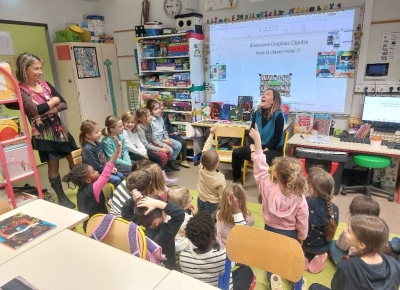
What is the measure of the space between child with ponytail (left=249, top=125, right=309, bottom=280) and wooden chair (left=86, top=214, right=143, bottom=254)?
0.91 m

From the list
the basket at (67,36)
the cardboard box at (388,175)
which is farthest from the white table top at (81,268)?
the basket at (67,36)

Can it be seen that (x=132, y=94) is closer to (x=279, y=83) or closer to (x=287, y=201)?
(x=279, y=83)

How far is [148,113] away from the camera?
11.7 feet

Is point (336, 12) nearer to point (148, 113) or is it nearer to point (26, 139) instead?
point (148, 113)

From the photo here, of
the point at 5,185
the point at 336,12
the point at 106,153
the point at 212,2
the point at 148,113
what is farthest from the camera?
the point at 212,2

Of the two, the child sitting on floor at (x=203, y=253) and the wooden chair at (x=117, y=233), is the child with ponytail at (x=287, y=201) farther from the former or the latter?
the wooden chair at (x=117, y=233)

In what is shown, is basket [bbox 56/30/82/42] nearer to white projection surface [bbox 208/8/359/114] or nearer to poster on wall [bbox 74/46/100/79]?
poster on wall [bbox 74/46/100/79]

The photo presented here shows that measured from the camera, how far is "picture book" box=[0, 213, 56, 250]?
1339mm

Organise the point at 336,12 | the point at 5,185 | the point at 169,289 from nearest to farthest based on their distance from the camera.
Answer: the point at 169,289 < the point at 5,185 < the point at 336,12

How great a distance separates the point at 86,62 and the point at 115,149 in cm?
222

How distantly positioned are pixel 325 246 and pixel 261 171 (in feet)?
2.29

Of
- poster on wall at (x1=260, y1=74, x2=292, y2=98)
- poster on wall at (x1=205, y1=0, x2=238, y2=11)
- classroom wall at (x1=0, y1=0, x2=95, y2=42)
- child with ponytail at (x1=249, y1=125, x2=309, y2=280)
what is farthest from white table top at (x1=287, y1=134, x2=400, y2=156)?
classroom wall at (x1=0, y1=0, x2=95, y2=42)

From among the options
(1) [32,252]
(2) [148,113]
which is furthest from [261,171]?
(2) [148,113]

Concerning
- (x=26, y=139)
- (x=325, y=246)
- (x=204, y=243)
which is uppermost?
(x=26, y=139)
